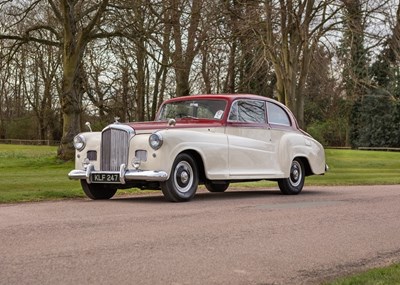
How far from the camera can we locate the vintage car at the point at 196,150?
10109mm

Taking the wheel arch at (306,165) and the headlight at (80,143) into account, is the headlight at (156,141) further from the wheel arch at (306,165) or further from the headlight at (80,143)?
the wheel arch at (306,165)

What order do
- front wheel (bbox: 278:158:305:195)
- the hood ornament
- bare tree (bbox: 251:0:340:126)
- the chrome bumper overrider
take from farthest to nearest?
1. bare tree (bbox: 251:0:340:126)
2. front wheel (bbox: 278:158:305:195)
3. the hood ornament
4. the chrome bumper overrider

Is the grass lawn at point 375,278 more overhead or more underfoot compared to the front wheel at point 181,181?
more underfoot

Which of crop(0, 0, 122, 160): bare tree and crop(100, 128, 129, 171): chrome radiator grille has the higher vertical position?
crop(0, 0, 122, 160): bare tree

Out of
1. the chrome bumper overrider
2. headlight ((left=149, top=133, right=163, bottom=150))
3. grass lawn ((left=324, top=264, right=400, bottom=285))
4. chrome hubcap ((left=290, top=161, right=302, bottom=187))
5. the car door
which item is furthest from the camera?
chrome hubcap ((left=290, top=161, right=302, bottom=187))

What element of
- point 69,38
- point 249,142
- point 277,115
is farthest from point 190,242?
point 69,38

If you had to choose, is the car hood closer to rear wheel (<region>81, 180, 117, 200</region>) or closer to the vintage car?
the vintage car

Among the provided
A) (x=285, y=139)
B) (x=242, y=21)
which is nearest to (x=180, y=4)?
(x=242, y=21)

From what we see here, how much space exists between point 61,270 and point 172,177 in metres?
5.28

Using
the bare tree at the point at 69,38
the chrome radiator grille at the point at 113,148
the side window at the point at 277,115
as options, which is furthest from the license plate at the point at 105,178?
the bare tree at the point at 69,38

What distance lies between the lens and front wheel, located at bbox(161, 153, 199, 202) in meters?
10.1

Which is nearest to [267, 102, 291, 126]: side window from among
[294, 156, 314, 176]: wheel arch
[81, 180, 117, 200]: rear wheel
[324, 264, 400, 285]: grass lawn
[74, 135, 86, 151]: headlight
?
[294, 156, 314, 176]: wheel arch

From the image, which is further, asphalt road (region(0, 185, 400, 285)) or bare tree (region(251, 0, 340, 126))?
bare tree (region(251, 0, 340, 126))

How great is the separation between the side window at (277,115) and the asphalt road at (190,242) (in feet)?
10.7
